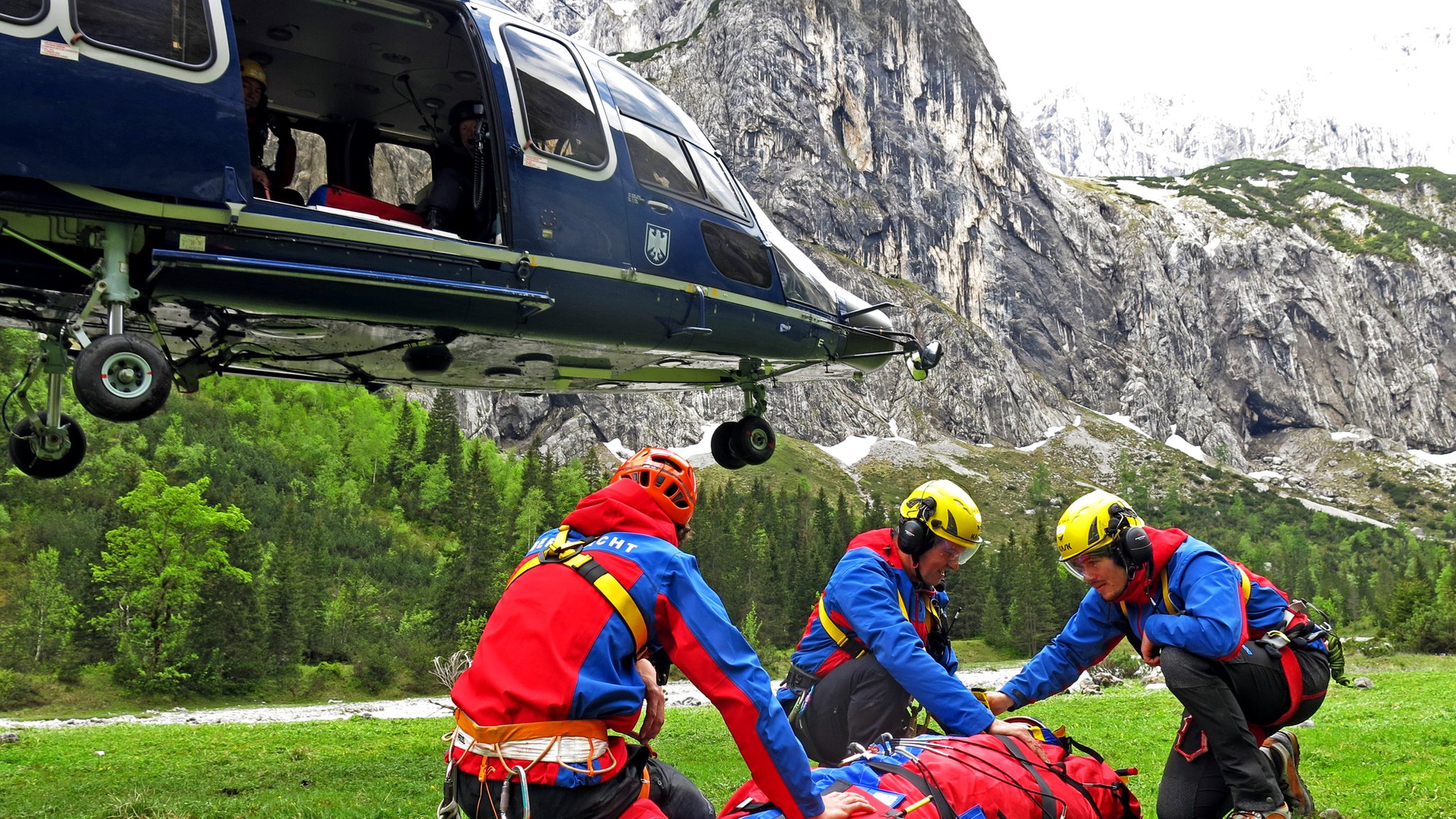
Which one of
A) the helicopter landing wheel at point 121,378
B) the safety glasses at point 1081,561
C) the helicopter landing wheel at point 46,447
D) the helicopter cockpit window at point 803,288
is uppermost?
the helicopter cockpit window at point 803,288

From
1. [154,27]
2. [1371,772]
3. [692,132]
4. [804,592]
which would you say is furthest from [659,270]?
[804,592]

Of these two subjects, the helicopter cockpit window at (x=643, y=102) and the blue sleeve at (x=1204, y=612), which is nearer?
the blue sleeve at (x=1204, y=612)

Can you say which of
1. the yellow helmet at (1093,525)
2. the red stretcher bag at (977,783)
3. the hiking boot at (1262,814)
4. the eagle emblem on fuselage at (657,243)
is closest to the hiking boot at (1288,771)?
the hiking boot at (1262,814)

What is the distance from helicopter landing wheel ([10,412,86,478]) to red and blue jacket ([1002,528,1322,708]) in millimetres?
8457

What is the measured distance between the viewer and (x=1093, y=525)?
581 cm

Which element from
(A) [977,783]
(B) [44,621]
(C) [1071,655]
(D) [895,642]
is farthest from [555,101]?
(B) [44,621]

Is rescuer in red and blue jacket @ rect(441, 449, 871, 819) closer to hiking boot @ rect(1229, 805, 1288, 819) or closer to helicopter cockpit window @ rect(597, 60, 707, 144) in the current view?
hiking boot @ rect(1229, 805, 1288, 819)

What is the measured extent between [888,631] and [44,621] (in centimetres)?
3973

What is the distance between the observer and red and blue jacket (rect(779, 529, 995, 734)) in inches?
217

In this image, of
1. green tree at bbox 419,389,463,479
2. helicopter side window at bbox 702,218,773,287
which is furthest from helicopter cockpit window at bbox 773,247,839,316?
green tree at bbox 419,389,463,479

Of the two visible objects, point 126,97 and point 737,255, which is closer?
point 126,97

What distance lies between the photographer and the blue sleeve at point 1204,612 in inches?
212

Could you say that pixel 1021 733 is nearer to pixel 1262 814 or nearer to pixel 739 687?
pixel 1262 814

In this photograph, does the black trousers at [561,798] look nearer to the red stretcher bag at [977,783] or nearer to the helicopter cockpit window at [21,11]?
the red stretcher bag at [977,783]
